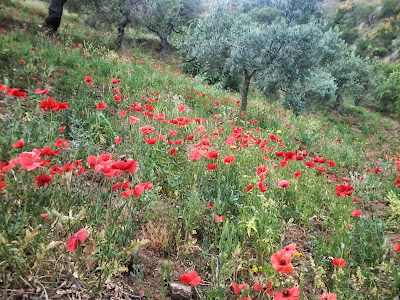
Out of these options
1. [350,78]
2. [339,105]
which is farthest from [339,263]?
[350,78]

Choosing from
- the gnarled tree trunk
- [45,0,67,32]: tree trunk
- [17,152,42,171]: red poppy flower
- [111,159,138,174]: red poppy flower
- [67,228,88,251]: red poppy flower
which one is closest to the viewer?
[67,228,88,251]: red poppy flower

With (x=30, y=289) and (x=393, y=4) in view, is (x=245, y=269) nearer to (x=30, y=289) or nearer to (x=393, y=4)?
(x=30, y=289)

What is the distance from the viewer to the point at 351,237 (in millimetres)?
2262

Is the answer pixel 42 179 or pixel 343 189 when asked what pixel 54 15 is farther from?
pixel 343 189

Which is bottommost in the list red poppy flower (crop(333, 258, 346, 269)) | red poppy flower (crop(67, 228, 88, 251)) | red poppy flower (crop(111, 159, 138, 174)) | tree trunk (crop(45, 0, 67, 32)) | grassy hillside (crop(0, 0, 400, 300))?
grassy hillside (crop(0, 0, 400, 300))

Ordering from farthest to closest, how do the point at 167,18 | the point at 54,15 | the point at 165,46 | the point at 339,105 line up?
the point at 165,46
the point at 167,18
the point at 339,105
the point at 54,15

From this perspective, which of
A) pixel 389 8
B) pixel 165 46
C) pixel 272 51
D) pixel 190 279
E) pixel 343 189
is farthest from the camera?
pixel 389 8

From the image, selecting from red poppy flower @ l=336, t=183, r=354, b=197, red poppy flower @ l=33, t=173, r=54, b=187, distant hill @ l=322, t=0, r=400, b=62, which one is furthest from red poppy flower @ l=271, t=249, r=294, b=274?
distant hill @ l=322, t=0, r=400, b=62

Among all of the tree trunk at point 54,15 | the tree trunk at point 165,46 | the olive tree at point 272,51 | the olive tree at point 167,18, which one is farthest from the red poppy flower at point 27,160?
the tree trunk at point 165,46

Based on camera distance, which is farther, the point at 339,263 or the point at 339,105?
the point at 339,105

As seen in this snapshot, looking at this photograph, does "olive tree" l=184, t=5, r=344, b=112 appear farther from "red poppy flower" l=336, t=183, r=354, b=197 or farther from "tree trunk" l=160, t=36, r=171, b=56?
"tree trunk" l=160, t=36, r=171, b=56

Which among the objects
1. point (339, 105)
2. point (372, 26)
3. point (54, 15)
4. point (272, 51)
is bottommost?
point (339, 105)

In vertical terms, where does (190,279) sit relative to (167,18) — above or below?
below

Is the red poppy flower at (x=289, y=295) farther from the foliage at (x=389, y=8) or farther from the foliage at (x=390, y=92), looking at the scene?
the foliage at (x=389, y=8)
